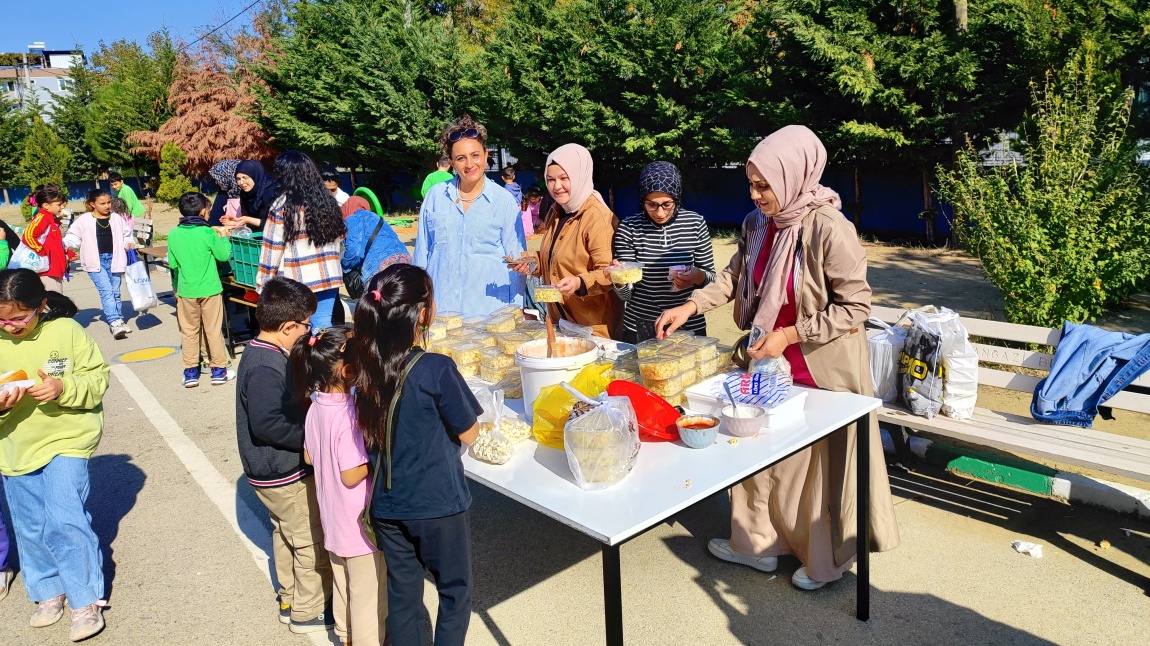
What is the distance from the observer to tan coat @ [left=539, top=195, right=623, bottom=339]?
4277mm

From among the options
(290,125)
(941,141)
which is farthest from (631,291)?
(290,125)

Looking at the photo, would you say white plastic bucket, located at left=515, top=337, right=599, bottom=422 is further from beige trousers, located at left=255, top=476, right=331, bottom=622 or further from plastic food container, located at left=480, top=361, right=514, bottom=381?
beige trousers, located at left=255, top=476, right=331, bottom=622

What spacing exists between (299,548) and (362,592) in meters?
0.55

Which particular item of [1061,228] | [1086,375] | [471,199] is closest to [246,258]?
[471,199]

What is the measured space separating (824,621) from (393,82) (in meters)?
22.6

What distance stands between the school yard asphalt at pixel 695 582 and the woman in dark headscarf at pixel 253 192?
2.70 m

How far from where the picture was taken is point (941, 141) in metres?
13.0

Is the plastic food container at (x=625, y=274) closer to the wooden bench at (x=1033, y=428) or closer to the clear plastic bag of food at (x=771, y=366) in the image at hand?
the clear plastic bag of food at (x=771, y=366)

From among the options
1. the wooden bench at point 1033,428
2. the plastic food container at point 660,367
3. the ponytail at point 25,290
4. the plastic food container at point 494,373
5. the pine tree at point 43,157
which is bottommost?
the wooden bench at point 1033,428

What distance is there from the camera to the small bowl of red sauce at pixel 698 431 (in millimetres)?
2738

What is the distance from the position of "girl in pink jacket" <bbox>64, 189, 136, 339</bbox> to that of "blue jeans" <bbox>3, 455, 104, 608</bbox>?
6.79 metres

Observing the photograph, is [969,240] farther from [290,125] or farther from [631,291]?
[290,125]

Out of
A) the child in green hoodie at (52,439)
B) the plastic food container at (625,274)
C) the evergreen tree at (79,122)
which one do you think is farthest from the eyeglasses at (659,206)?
the evergreen tree at (79,122)

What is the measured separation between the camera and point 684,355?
309 cm
